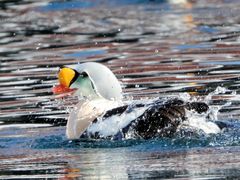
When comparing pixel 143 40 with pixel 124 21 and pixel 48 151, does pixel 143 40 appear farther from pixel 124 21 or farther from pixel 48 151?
pixel 48 151

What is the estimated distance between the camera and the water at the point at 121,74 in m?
8.23

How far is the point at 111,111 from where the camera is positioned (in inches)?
373

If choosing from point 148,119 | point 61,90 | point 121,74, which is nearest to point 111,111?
point 148,119

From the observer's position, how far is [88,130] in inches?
380

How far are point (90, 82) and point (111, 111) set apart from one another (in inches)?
25.4

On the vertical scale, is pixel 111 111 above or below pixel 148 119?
above

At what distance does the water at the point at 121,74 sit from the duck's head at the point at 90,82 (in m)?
0.28

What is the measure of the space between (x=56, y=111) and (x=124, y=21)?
11530mm

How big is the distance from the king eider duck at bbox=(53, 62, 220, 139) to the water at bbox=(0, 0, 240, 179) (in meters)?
0.11

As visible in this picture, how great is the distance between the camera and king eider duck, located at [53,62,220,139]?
29.7ft

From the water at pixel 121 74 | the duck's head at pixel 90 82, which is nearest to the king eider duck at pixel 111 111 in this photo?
the duck's head at pixel 90 82

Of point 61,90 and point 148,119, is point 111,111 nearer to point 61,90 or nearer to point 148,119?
point 148,119

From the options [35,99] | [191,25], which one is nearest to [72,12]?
[191,25]

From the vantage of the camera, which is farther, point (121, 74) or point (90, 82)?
point (121, 74)
